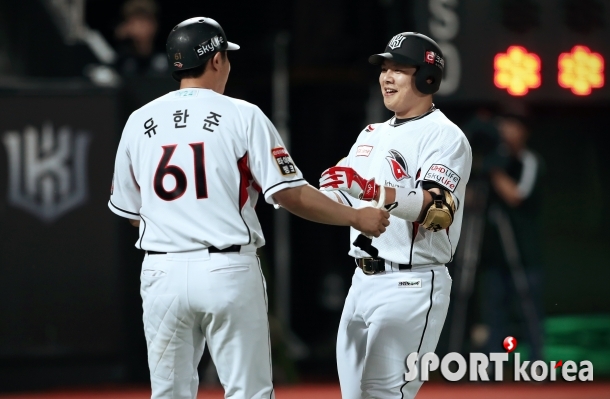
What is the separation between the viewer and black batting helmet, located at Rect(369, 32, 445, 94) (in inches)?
182

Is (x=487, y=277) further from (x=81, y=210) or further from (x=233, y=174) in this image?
(x=233, y=174)

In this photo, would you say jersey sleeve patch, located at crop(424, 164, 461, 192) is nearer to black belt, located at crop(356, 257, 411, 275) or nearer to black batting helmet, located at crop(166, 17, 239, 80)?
black belt, located at crop(356, 257, 411, 275)

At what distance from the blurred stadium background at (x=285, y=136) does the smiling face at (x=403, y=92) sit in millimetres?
3103

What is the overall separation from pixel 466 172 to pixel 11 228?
4.51 m

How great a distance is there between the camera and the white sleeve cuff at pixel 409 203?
4270mm

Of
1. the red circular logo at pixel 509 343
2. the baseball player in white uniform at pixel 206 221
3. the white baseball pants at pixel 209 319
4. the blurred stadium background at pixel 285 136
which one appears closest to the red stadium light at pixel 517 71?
the blurred stadium background at pixel 285 136

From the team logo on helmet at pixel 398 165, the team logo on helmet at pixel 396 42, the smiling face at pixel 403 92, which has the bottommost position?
the team logo on helmet at pixel 398 165

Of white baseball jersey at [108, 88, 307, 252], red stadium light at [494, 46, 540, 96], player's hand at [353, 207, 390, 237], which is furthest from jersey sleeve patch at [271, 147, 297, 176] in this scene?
red stadium light at [494, 46, 540, 96]

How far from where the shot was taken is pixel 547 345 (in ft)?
27.7

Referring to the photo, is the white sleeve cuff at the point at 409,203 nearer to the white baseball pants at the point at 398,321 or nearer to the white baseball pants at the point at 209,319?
the white baseball pants at the point at 398,321

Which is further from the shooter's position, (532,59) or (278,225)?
(278,225)

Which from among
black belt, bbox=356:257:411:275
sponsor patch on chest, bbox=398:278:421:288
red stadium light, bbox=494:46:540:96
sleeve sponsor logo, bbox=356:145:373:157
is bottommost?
sponsor patch on chest, bbox=398:278:421:288

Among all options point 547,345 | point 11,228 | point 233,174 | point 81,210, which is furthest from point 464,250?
point 233,174

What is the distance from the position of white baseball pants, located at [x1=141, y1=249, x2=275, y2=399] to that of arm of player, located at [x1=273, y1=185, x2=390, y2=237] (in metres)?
0.27
